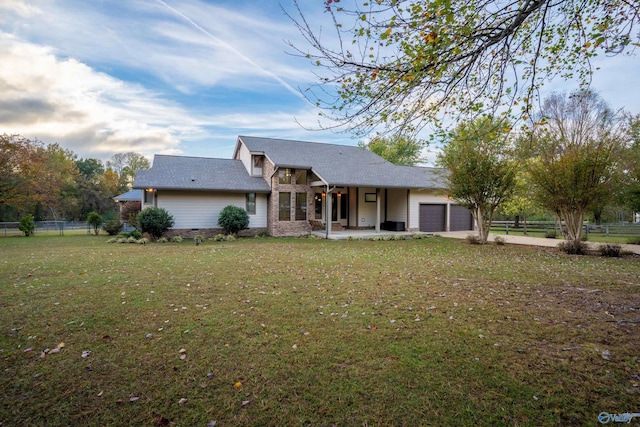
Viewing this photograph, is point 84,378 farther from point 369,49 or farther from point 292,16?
point 369,49

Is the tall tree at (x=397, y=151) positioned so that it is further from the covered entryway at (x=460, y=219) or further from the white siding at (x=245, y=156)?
the white siding at (x=245, y=156)

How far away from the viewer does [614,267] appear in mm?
8773

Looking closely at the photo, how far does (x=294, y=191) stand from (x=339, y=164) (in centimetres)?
390

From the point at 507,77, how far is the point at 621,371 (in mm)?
4373

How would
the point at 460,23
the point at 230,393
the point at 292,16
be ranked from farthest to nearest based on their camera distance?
the point at 460,23
the point at 292,16
the point at 230,393

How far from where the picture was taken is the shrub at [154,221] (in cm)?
1559

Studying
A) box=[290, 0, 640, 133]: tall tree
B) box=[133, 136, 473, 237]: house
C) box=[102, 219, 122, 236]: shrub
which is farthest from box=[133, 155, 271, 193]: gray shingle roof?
box=[290, 0, 640, 133]: tall tree

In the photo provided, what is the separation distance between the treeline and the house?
37.9ft

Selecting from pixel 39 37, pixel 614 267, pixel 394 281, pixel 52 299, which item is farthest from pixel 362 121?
pixel 39 37

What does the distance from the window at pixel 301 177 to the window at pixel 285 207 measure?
1123mm

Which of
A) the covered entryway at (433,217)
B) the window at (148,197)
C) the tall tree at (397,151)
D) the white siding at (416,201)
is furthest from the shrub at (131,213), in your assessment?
the covered entryway at (433,217)

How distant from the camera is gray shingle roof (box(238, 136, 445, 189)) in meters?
18.1

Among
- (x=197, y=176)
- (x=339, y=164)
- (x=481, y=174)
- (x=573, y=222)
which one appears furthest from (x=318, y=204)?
(x=573, y=222)

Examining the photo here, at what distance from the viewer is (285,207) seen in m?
18.6
